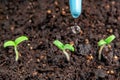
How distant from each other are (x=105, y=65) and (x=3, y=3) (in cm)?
63

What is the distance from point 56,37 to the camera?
1.34m

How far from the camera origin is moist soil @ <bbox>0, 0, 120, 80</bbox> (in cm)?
123

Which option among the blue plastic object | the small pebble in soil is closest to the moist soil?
the small pebble in soil

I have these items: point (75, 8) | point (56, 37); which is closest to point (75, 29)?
point (56, 37)

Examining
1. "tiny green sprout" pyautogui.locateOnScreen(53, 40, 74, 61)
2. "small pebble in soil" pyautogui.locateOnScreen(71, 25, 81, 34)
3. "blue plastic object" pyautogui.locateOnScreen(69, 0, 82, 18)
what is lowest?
"tiny green sprout" pyautogui.locateOnScreen(53, 40, 74, 61)

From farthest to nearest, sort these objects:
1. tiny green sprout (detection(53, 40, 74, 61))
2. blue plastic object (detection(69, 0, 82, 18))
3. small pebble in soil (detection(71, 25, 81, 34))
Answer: small pebble in soil (detection(71, 25, 81, 34)) < tiny green sprout (detection(53, 40, 74, 61)) < blue plastic object (detection(69, 0, 82, 18))

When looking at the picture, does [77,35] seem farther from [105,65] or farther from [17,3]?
[17,3]

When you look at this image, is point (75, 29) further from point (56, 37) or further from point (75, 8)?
point (75, 8)

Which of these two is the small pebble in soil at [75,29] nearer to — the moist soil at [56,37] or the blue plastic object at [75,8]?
the moist soil at [56,37]

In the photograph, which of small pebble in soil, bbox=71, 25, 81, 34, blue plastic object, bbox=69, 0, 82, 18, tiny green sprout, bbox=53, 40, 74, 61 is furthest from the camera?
small pebble in soil, bbox=71, 25, 81, 34

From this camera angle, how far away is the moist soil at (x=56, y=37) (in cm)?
123

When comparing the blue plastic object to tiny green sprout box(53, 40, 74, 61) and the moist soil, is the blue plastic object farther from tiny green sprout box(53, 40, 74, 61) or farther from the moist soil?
the moist soil

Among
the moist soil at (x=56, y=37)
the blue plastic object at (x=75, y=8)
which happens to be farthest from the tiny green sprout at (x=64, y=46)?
the blue plastic object at (x=75, y=8)

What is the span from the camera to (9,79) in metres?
1.21
